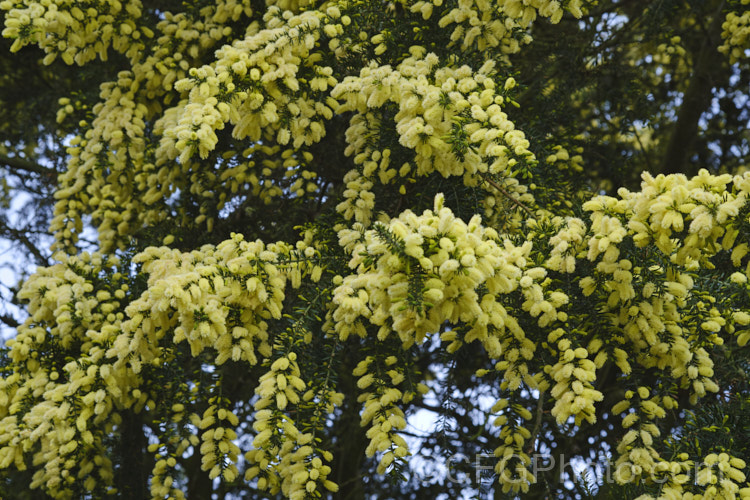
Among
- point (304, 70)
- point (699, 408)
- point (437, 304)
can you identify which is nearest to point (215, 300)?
point (437, 304)

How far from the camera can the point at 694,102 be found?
4.50 metres

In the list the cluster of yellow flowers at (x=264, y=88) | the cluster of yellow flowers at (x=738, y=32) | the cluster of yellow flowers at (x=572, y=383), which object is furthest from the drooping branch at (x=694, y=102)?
the cluster of yellow flowers at (x=572, y=383)

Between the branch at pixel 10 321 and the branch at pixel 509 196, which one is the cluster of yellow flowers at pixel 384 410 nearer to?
the branch at pixel 509 196

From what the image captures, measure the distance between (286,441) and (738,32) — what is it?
285 centimetres

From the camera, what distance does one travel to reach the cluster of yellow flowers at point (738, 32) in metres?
3.74

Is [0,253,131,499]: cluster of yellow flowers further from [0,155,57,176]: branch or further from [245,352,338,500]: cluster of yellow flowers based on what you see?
[0,155,57,176]: branch

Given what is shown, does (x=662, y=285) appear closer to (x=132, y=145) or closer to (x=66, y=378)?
(x=66, y=378)

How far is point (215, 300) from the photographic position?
258 cm

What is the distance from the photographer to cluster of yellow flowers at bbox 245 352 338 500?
2.61m

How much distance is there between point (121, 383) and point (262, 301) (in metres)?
0.74

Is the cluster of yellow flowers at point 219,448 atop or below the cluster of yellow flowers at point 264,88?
below

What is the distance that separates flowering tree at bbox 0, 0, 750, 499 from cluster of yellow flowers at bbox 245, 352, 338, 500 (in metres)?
0.01

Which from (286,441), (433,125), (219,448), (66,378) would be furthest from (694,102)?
(66,378)

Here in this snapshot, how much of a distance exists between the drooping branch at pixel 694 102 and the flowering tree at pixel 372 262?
21 mm
